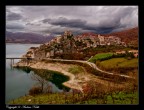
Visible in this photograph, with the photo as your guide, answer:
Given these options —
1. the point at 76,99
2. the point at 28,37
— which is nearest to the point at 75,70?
the point at 76,99

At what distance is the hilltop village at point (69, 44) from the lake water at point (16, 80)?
1.30 ft

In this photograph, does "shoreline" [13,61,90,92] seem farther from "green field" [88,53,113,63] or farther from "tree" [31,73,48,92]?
"green field" [88,53,113,63]

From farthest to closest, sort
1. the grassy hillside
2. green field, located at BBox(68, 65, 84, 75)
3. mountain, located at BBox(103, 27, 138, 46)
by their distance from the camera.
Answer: green field, located at BBox(68, 65, 84, 75) → the grassy hillside → mountain, located at BBox(103, 27, 138, 46)

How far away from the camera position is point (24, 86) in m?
9.10

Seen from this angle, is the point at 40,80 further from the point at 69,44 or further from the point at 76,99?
the point at 69,44

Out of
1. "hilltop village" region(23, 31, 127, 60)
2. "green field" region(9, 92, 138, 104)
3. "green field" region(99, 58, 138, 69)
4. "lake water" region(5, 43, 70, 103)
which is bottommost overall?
"green field" region(9, 92, 138, 104)

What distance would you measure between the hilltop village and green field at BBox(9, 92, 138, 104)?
35.4 inches

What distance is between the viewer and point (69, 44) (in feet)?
30.6

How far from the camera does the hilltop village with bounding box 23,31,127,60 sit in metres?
9.23

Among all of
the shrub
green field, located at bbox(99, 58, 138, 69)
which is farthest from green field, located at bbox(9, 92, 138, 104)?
green field, located at bbox(99, 58, 138, 69)

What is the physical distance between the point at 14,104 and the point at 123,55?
2.53 metres
